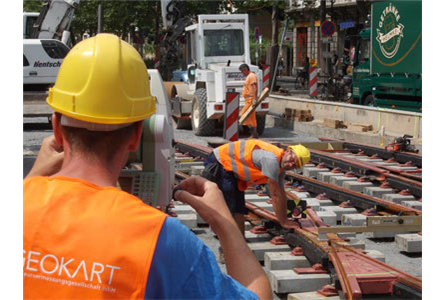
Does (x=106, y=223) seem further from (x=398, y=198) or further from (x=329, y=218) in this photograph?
(x=398, y=198)

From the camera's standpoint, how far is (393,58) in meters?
20.1

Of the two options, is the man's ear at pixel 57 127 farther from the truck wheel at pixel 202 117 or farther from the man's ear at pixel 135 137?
the truck wheel at pixel 202 117

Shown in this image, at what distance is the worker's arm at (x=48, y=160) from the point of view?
216 centimetres

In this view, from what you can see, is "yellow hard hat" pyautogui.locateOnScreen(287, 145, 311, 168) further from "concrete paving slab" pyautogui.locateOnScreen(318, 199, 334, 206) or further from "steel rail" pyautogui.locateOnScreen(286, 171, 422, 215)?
"concrete paving slab" pyautogui.locateOnScreen(318, 199, 334, 206)

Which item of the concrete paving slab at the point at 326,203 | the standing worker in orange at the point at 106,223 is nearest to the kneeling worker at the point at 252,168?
the concrete paving slab at the point at 326,203

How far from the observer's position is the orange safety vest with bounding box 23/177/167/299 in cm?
159

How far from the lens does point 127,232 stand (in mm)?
1613

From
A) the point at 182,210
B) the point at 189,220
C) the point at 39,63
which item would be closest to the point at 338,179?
the point at 182,210

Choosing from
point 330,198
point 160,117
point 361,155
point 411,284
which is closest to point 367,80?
point 361,155

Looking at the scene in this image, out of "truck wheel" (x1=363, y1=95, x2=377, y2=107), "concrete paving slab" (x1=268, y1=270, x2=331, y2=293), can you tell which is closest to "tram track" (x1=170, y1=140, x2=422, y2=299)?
"concrete paving slab" (x1=268, y1=270, x2=331, y2=293)

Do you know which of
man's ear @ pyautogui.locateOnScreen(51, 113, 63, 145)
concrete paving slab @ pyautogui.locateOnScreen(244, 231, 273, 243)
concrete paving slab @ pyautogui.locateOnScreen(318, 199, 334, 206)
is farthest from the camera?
concrete paving slab @ pyautogui.locateOnScreen(318, 199, 334, 206)

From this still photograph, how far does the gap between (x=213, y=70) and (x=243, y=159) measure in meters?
11.3

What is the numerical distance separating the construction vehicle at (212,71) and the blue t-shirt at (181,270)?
15.7 metres
